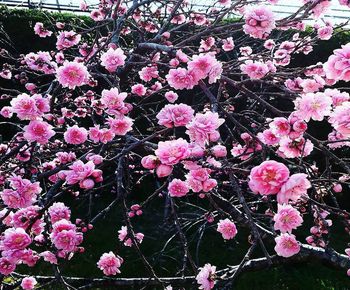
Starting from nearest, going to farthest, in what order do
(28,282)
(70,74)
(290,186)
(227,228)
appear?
(290,186) → (70,74) → (28,282) → (227,228)

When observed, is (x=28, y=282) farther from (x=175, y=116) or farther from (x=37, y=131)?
(x=175, y=116)

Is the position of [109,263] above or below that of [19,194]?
below

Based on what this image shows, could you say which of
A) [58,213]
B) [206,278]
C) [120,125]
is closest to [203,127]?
[120,125]

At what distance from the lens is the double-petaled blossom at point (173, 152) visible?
1.48 meters

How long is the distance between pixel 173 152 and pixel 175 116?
24cm

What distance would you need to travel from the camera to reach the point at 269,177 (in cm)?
133

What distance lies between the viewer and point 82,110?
3.51 m

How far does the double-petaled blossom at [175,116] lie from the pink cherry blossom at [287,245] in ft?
2.33

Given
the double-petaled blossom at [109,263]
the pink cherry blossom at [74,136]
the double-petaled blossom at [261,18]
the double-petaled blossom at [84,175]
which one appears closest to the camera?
the double-petaled blossom at [84,175]

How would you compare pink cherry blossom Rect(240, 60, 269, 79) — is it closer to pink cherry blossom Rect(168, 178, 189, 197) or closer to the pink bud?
pink cherry blossom Rect(168, 178, 189, 197)

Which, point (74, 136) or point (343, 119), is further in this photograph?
point (74, 136)

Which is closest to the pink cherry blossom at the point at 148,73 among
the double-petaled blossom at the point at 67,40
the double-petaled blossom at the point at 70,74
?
the double-petaled blossom at the point at 67,40

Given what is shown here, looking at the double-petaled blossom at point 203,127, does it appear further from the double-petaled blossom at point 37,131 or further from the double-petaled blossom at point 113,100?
the double-petaled blossom at point 37,131

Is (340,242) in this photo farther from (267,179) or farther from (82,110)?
(267,179)
